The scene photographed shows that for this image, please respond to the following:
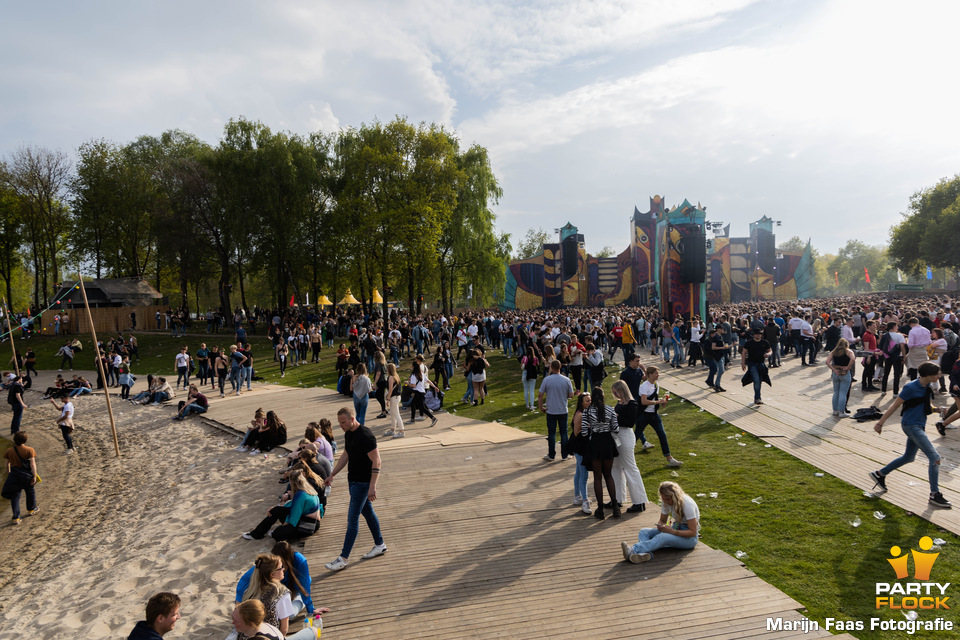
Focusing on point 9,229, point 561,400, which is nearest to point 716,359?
point 561,400

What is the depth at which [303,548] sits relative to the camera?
6656mm

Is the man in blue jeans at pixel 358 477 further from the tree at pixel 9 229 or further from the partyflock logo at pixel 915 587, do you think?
the tree at pixel 9 229

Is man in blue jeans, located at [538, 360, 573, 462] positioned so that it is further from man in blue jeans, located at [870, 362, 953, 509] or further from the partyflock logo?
the partyflock logo

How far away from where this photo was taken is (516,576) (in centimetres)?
564

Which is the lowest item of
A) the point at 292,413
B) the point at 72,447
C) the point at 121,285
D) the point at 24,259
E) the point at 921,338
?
the point at 72,447

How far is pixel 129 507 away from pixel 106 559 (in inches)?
105

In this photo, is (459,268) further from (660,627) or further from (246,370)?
(660,627)

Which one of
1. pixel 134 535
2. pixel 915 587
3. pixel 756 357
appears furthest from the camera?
pixel 756 357

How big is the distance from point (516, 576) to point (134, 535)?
655cm

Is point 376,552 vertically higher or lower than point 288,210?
lower

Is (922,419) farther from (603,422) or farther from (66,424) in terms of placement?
(66,424)

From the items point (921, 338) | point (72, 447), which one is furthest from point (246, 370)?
point (921, 338)

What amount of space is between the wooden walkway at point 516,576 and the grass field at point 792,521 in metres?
0.38

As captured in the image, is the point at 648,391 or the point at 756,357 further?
the point at 756,357
